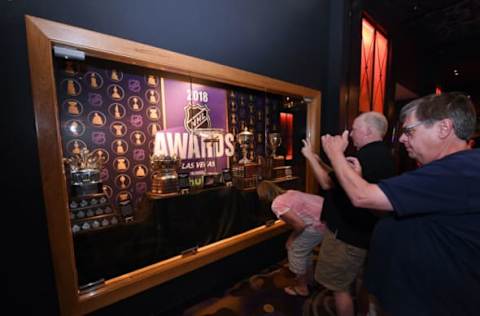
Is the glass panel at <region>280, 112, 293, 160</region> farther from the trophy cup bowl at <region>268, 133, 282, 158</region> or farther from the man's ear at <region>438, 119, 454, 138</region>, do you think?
the man's ear at <region>438, 119, 454, 138</region>

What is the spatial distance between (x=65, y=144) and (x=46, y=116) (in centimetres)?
36

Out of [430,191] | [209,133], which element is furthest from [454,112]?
[209,133]

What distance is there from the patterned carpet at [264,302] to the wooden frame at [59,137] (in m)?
0.42

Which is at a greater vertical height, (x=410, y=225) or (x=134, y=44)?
(x=134, y=44)

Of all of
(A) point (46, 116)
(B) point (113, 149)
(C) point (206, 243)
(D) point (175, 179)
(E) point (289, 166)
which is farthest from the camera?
(E) point (289, 166)

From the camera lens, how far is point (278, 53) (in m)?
2.18

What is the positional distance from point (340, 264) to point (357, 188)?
81 cm

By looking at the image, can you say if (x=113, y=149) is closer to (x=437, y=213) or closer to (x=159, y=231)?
(x=159, y=231)

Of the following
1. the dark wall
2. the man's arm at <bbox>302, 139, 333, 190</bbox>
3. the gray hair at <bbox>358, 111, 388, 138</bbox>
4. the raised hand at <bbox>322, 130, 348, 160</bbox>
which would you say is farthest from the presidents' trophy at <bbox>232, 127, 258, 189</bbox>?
the raised hand at <bbox>322, 130, 348, 160</bbox>

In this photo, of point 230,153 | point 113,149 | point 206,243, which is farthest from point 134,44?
point 206,243

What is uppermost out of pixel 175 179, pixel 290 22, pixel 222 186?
pixel 290 22

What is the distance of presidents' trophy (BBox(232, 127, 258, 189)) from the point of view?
226cm

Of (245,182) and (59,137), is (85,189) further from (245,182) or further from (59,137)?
(245,182)

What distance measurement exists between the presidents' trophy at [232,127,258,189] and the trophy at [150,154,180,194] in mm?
676
